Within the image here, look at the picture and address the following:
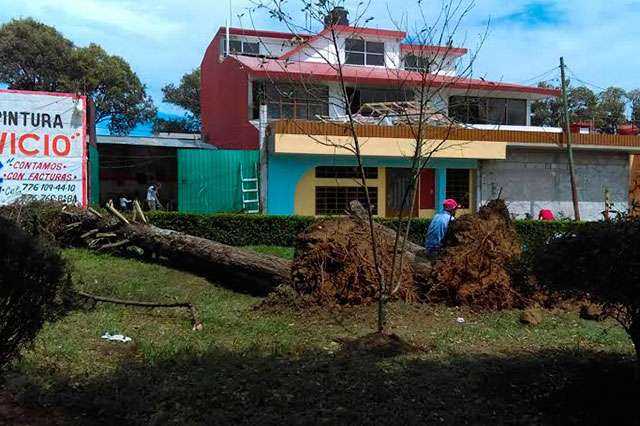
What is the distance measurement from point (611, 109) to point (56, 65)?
40.7m

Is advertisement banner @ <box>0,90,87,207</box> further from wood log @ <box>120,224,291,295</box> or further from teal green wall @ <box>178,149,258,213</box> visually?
wood log @ <box>120,224,291,295</box>

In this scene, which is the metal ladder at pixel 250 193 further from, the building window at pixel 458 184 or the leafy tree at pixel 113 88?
the leafy tree at pixel 113 88

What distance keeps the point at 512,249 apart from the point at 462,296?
1137mm

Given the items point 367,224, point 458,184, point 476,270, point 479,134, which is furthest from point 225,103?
point 476,270

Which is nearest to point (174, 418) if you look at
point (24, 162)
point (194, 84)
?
point (24, 162)

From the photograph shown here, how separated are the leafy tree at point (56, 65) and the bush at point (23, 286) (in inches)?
1178

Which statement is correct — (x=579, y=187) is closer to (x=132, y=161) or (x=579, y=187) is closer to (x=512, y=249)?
(x=512, y=249)

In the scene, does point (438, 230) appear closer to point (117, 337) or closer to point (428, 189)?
point (117, 337)

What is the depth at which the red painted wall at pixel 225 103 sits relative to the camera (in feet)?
74.8

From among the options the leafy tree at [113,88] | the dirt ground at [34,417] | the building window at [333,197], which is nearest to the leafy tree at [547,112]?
the building window at [333,197]

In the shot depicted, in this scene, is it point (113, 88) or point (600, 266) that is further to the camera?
point (113, 88)

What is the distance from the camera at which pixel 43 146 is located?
16.1m

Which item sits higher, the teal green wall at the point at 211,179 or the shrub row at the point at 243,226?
the teal green wall at the point at 211,179

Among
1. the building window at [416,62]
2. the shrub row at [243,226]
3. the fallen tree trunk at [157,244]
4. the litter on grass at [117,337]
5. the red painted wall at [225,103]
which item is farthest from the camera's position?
the red painted wall at [225,103]
